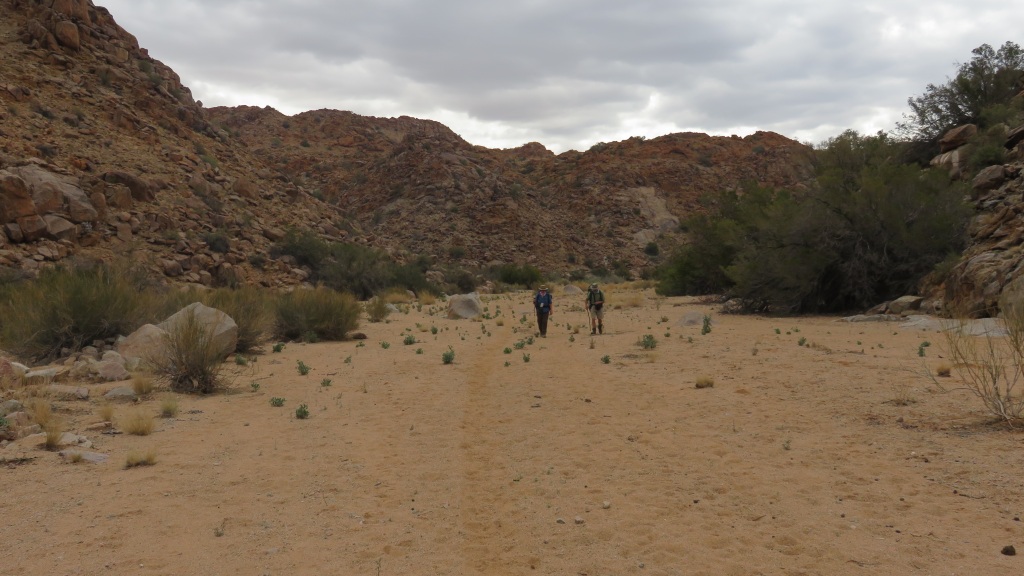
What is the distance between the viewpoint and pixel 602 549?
5.01 meters

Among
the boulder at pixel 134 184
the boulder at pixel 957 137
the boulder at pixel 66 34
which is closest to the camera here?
the boulder at pixel 957 137

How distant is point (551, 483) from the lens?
21.5 feet

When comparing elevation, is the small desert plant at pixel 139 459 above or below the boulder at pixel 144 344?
below

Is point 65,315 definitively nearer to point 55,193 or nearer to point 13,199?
point 13,199

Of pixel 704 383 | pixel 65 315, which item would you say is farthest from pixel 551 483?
pixel 65 315

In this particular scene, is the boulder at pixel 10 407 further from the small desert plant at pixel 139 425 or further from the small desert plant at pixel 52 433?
the small desert plant at pixel 139 425

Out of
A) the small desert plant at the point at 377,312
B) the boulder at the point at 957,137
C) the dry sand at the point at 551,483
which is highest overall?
the boulder at the point at 957,137

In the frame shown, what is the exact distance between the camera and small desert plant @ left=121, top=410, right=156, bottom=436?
26.8 ft

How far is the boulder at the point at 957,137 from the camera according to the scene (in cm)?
2606

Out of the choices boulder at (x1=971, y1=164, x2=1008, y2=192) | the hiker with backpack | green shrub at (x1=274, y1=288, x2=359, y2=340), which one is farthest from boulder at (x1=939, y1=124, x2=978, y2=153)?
green shrub at (x1=274, y1=288, x2=359, y2=340)

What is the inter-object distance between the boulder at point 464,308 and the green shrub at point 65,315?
12.1 metres

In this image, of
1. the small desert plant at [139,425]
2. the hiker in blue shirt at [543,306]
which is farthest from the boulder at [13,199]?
the small desert plant at [139,425]

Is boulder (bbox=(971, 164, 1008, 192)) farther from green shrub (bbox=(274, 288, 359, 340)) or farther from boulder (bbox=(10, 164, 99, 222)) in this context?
boulder (bbox=(10, 164, 99, 222))

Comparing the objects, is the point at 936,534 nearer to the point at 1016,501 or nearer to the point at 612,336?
the point at 1016,501
